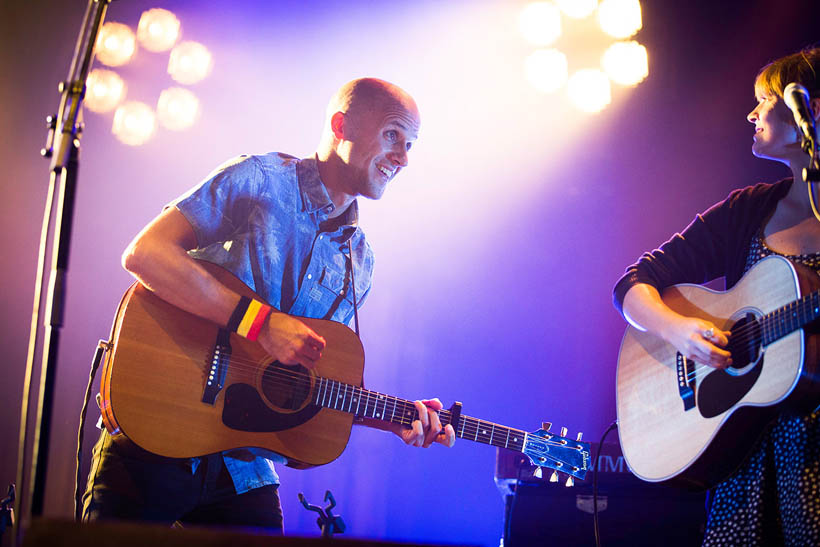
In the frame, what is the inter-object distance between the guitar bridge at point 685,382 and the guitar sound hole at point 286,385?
1501 millimetres

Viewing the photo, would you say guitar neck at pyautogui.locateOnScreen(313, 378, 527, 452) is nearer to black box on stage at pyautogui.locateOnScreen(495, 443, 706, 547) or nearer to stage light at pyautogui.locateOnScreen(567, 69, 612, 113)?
black box on stage at pyautogui.locateOnScreen(495, 443, 706, 547)

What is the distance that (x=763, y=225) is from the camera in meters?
2.42

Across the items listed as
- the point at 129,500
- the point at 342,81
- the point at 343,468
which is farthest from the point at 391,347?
the point at 129,500

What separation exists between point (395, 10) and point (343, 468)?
314cm

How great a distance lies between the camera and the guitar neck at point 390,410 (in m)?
2.87

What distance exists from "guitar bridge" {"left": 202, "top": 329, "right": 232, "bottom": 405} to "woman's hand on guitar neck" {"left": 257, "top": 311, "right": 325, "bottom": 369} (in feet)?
0.47

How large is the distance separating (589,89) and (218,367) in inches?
138

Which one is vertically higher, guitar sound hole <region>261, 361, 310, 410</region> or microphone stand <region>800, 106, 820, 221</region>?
microphone stand <region>800, 106, 820, 221</region>

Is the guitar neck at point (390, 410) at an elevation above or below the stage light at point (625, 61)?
below

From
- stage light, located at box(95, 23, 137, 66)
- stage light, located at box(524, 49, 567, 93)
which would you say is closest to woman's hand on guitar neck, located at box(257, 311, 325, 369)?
stage light, located at box(95, 23, 137, 66)

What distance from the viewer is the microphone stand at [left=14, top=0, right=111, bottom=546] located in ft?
5.15

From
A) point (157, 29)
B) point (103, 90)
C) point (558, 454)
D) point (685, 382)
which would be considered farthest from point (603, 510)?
point (157, 29)

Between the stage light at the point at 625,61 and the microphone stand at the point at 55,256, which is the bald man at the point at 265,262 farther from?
the stage light at the point at 625,61

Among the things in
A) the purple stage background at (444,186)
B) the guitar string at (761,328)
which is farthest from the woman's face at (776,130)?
the purple stage background at (444,186)
